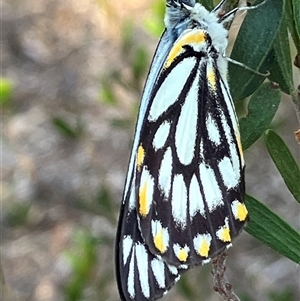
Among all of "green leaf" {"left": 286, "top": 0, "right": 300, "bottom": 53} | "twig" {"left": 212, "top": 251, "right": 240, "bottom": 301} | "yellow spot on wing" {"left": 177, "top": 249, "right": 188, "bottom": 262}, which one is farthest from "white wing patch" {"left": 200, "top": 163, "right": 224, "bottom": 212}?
"green leaf" {"left": 286, "top": 0, "right": 300, "bottom": 53}

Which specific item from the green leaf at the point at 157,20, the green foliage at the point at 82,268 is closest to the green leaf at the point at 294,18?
the green leaf at the point at 157,20

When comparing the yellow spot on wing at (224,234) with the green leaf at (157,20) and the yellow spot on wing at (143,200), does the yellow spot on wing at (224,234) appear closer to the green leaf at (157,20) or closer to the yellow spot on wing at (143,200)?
the yellow spot on wing at (143,200)

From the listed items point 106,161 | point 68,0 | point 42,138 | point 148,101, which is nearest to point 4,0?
point 68,0

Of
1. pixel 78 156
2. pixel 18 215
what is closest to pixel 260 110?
pixel 18 215

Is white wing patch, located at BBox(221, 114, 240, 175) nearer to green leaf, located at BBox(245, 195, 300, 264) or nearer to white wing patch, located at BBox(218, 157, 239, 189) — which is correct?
white wing patch, located at BBox(218, 157, 239, 189)

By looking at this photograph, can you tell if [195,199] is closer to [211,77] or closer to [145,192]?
[145,192]

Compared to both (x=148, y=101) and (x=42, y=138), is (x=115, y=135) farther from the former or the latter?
(x=148, y=101)
